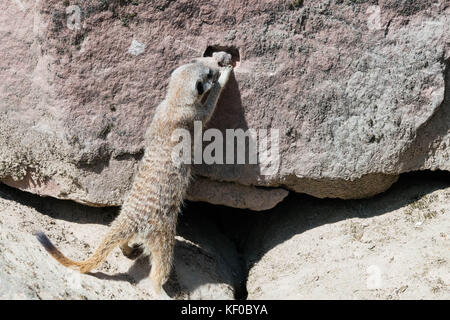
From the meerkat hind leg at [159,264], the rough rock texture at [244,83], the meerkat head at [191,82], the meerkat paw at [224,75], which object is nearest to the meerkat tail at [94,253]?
the meerkat hind leg at [159,264]

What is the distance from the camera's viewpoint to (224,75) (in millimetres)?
3377

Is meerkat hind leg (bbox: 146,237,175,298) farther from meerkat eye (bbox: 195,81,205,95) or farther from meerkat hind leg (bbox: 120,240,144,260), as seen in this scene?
meerkat eye (bbox: 195,81,205,95)

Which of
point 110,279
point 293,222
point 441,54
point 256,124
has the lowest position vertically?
point 110,279

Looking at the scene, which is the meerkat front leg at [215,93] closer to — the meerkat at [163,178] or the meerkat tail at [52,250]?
the meerkat at [163,178]

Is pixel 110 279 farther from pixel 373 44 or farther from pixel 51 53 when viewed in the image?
pixel 373 44

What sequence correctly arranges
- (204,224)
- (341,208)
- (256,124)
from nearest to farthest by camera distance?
(256,124) → (341,208) → (204,224)

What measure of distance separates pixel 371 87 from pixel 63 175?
1.97 metres

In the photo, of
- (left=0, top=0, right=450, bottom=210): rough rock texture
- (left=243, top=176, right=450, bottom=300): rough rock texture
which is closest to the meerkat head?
(left=0, top=0, right=450, bottom=210): rough rock texture

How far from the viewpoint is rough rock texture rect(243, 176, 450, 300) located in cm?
316

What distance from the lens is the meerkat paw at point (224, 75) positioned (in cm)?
337

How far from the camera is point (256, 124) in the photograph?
3.51 metres

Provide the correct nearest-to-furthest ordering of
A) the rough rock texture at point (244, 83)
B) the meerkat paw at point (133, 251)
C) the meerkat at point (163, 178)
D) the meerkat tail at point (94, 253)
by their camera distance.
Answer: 1. the meerkat tail at point (94, 253)
2. the meerkat at point (163, 178)
3. the rough rock texture at point (244, 83)
4. the meerkat paw at point (133, 251)

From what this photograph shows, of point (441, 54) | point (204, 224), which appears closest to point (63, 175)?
point (204, 224)

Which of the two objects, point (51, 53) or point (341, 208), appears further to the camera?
point (341, 208)
